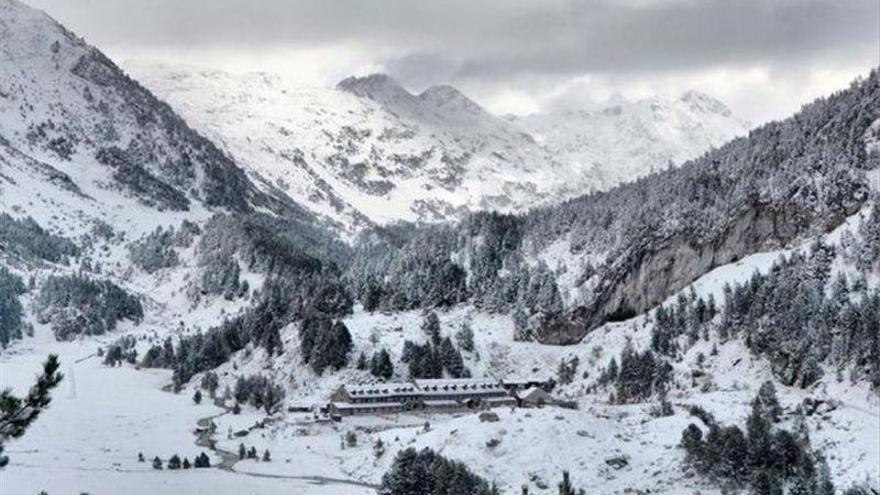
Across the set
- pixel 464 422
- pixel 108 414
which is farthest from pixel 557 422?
pixel 108 414

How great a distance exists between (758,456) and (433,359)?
259ft

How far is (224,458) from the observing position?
117 m

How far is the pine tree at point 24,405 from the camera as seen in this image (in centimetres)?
2681

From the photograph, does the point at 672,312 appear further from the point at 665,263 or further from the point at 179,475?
the point at 179,475

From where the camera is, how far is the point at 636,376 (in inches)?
5674

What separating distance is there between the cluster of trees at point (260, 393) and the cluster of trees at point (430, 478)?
5685 centimetres

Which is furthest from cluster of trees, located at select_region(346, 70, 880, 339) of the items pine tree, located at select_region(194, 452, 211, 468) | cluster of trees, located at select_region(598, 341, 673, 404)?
pine tree, located at select_region(194, 452, 211, 468)

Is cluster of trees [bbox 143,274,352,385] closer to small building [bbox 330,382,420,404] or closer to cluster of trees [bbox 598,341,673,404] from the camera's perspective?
small building [bbox 330,382,420,404]

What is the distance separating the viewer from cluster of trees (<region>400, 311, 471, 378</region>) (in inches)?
6442

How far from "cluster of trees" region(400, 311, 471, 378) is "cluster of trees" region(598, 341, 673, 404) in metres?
26.0

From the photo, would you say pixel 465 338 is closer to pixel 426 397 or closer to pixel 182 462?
pixel 426 397

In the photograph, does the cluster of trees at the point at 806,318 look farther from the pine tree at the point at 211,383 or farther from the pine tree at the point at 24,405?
the pine tree at the point at 24,405

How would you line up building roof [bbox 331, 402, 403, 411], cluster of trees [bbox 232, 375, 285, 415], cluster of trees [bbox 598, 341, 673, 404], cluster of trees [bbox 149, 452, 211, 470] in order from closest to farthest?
cluster of trees [bbox 149, 452, 211, 470] → cluster of trees [bbox 598, 341, 673, 404] → building roof [bbox 331, 402, 403, 411] → cluster of trees [bbox 232, 375, 285, 415]

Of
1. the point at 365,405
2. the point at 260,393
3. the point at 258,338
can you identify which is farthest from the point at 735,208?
the point at 258,338
